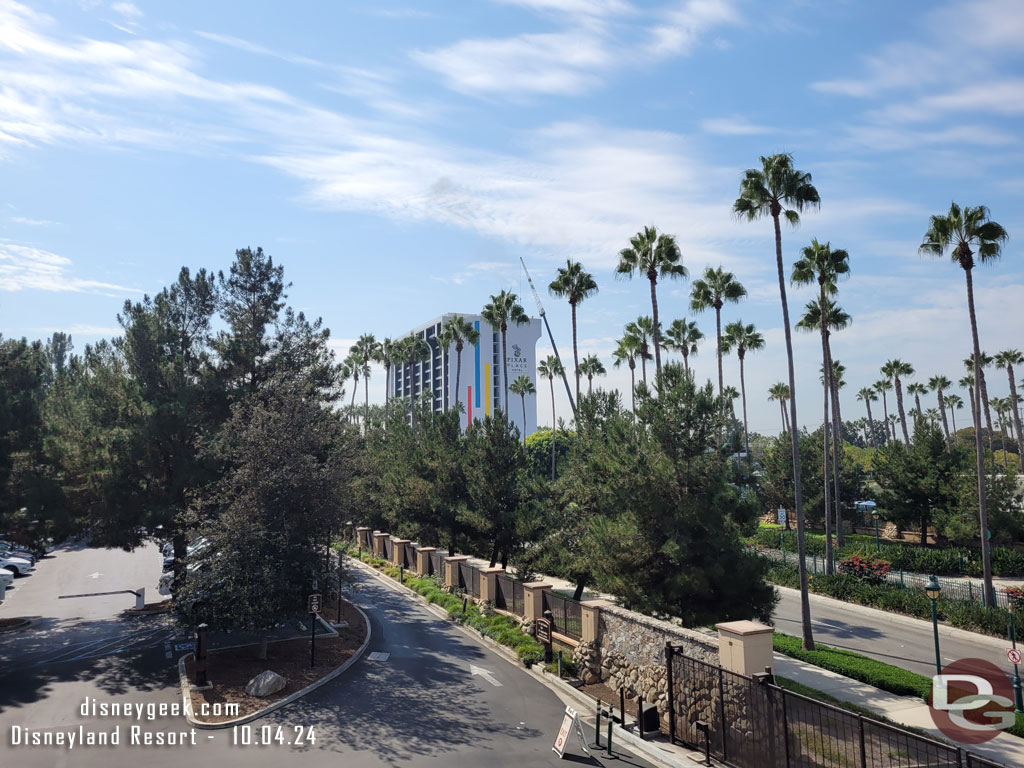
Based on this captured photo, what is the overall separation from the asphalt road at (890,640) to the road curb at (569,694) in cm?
1264

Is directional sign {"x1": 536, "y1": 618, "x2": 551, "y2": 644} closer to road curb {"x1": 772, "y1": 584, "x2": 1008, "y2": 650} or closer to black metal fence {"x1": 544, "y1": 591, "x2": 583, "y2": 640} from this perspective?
black metal fence {"x1": 544, "y1": 591, "x2": 583, "y2": 640}

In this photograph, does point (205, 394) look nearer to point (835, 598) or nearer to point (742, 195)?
point (742, 195)

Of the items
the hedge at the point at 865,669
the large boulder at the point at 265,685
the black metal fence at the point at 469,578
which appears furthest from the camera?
the black metal fence at the point at 469,578

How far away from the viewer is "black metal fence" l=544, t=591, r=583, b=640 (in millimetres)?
21672

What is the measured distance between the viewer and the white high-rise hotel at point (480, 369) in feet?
560

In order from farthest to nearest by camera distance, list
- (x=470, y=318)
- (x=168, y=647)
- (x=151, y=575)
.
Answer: (x=470, y=318), (x=151, y=575), (x=168, y=647)

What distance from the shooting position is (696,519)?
2042cm

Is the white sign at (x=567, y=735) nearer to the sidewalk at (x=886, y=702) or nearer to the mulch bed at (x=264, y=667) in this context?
the mulch bed at (x=264, y=667)

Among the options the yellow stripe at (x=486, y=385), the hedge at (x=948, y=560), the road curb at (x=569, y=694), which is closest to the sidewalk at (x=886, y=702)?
the road curb at (x=569, y=694)

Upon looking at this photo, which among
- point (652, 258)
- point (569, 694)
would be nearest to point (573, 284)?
point (652, 258)

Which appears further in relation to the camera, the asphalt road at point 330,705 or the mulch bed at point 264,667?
the mulch bed at point 264,667

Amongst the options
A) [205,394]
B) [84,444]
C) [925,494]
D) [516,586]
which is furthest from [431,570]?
[925,494]

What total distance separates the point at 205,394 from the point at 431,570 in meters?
15.3

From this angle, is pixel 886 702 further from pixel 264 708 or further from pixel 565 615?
pixel 264 708
